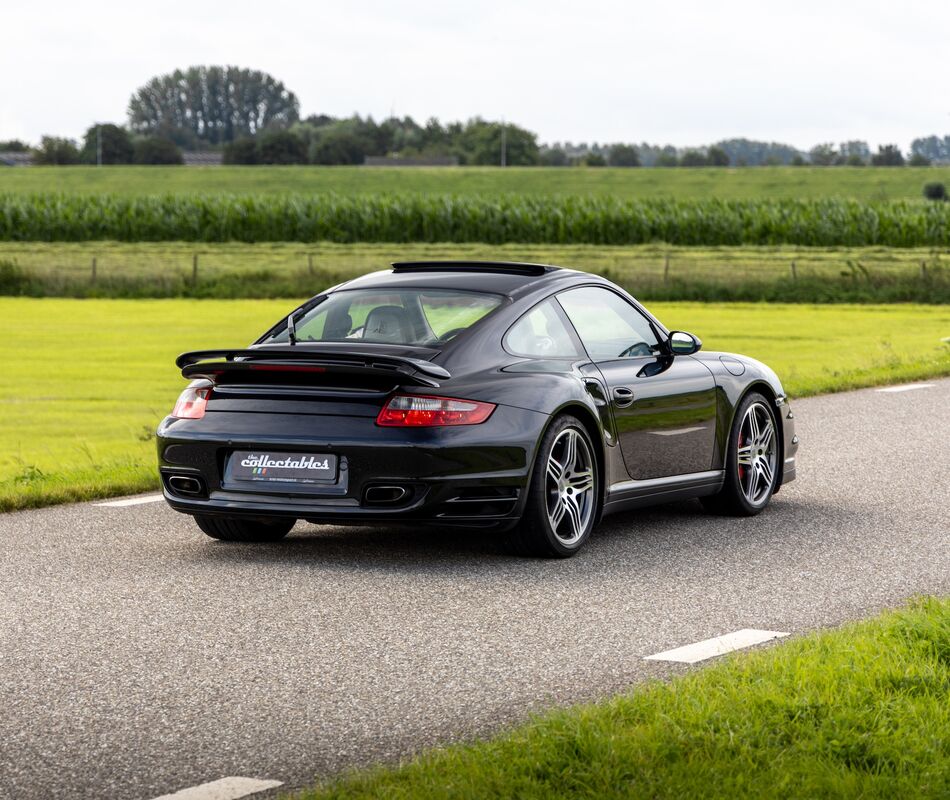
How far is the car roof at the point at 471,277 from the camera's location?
8609mm

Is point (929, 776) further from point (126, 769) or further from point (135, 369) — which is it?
point (135, 369)

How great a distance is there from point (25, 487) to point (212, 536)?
235 centimetres

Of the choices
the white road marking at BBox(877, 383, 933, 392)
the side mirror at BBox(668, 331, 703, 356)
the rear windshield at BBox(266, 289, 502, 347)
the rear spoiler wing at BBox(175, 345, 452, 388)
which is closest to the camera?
the rear spoiler wing at BBox(175, 345, 452, 388)

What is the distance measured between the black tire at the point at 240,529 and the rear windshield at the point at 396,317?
3.05ft

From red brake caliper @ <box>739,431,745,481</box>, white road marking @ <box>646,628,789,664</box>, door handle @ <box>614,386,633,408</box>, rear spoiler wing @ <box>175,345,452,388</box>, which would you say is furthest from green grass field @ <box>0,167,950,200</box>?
white road marking @ <box>646,628,789,664</box>

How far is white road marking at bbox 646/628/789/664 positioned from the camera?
6.05 meters

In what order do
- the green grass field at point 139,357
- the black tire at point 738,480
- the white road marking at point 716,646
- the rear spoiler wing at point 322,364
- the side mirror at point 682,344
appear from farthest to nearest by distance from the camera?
the green grass field at point 139,357 < the black tire at point 738,480 < the side mirror at point 682,344 < the rear spoiler wing at point 322,364 < the white road marking at point 716,646

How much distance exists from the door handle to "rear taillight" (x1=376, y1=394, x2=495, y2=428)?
113cm

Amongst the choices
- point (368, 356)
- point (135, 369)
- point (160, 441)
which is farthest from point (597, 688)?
point (135, 369)

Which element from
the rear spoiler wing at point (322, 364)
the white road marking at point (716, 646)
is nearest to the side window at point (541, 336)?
the rear spoiler wing at point (322, 364)

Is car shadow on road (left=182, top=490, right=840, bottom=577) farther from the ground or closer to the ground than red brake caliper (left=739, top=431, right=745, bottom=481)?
closer to the ground

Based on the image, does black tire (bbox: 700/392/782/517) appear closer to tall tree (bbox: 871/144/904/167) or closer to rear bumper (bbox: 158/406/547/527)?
rear bumper (bbox: 158/406/547/527)

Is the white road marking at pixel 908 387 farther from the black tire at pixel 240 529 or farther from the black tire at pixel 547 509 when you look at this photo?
the black tire at pixel 240 529

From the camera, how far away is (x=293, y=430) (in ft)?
25.3
